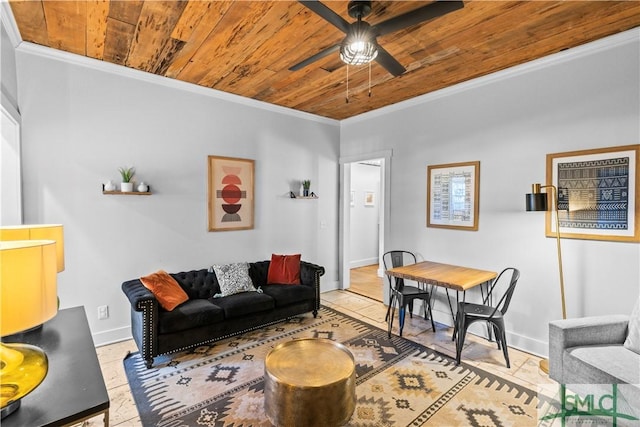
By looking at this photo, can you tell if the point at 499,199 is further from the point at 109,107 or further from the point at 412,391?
the point at 109,107

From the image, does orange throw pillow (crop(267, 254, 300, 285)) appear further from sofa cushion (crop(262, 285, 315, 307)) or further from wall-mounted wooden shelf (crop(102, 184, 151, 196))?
wall-mounted wooden shelf (crop(102, 184, 151, 196))

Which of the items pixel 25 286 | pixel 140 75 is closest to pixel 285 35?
pixel 140 75

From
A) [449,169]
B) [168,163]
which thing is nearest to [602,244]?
[449,169]

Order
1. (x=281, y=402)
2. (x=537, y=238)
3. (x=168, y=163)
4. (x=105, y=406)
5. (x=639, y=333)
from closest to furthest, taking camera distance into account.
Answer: (x=105, y=406), (x=281, y=402), (x=639, y=333), (x=537, y=238), (x=168, y=163)

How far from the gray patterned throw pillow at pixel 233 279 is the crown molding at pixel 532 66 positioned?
306cm

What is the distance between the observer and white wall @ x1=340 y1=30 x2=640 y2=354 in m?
2.69

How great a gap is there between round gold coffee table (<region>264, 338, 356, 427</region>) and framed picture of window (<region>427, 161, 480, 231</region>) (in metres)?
2.39

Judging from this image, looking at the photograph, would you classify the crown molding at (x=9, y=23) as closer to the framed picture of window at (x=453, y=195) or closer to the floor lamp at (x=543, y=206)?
the framed picture of window at (x=453, y=195)

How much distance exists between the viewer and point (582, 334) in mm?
2270

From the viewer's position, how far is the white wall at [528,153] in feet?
8.82

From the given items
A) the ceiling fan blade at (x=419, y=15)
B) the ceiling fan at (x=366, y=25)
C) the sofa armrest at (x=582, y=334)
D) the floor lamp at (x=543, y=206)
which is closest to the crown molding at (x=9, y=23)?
the ceiling fan at (x=366, y=25)

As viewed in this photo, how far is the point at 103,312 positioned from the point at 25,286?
9.08ft

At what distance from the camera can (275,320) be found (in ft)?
11.8

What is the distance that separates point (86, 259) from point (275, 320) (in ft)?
6.80
